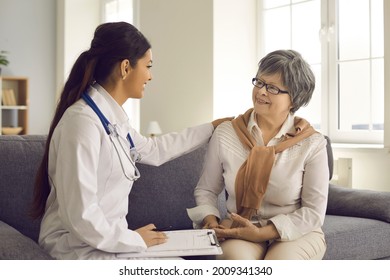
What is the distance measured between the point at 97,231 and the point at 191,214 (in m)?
0.57

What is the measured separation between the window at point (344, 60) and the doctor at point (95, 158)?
9.45ft

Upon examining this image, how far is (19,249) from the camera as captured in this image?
1510mm

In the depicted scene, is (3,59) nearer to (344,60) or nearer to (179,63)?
(179,63)

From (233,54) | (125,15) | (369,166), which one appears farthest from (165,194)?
(125,15)

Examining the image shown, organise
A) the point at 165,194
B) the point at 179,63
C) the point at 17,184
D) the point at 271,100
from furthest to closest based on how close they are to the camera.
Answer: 1. the point at 179,63
2. the point at 165,194
3. the point at 17,184
4. the point at 271,100

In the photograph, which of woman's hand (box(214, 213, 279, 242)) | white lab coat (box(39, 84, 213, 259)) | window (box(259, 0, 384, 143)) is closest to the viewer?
white lab coat (box(39, 84, 213, 259))

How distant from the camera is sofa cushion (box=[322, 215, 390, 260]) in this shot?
2383 mm

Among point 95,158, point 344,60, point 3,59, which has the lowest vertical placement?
point 95,158

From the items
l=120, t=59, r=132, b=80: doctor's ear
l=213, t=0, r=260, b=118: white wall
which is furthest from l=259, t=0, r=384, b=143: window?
l=120, t=59, r=132, b=80: doctor's ear

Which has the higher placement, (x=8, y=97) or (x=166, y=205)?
(x=8, y=97)

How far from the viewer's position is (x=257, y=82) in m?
1.97

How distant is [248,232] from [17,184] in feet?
2.74

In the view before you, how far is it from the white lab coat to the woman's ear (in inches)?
3.1
